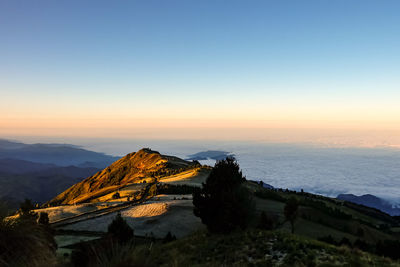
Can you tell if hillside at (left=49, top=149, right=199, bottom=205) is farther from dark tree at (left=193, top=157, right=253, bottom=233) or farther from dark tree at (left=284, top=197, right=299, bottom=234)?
dark tree at (left=193, top=157, right=253, bottom=233)

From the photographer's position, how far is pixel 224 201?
25375mm

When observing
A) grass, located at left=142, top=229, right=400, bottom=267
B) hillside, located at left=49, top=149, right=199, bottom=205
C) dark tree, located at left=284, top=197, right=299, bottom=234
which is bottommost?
hillside, located at left=49, top=149, right=199, bottom=205

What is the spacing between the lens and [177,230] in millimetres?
41656

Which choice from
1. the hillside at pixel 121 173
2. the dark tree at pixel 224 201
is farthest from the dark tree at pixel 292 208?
the hillside at pixel 121 173

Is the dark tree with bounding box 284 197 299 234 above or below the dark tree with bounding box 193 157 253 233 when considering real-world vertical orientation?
below

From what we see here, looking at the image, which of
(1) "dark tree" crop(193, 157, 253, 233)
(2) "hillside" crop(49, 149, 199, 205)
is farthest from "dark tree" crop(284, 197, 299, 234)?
(2) "hillside" crop(49, 149, 199, 205)

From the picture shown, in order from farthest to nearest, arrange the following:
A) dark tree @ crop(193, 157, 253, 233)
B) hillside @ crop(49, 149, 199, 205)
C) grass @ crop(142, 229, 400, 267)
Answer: hillside @ crop(49, 149, 199, 205) → dark tree @ crop(193, 157, 253, 233) → grass @ crop(142, 229, 400, 267)

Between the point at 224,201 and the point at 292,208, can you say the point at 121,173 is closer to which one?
the point at 292,208

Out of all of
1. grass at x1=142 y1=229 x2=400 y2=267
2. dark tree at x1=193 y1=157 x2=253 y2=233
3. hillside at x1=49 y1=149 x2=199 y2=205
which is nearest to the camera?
grass at x1=142 y1=229 x2=400 y2=267

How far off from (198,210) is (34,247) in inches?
840

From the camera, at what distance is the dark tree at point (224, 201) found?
25.3 meters

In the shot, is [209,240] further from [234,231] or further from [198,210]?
[198,210]

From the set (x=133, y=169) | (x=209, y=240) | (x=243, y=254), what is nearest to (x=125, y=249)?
(x=243, y=254)

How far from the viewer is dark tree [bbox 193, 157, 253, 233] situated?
25.3m
